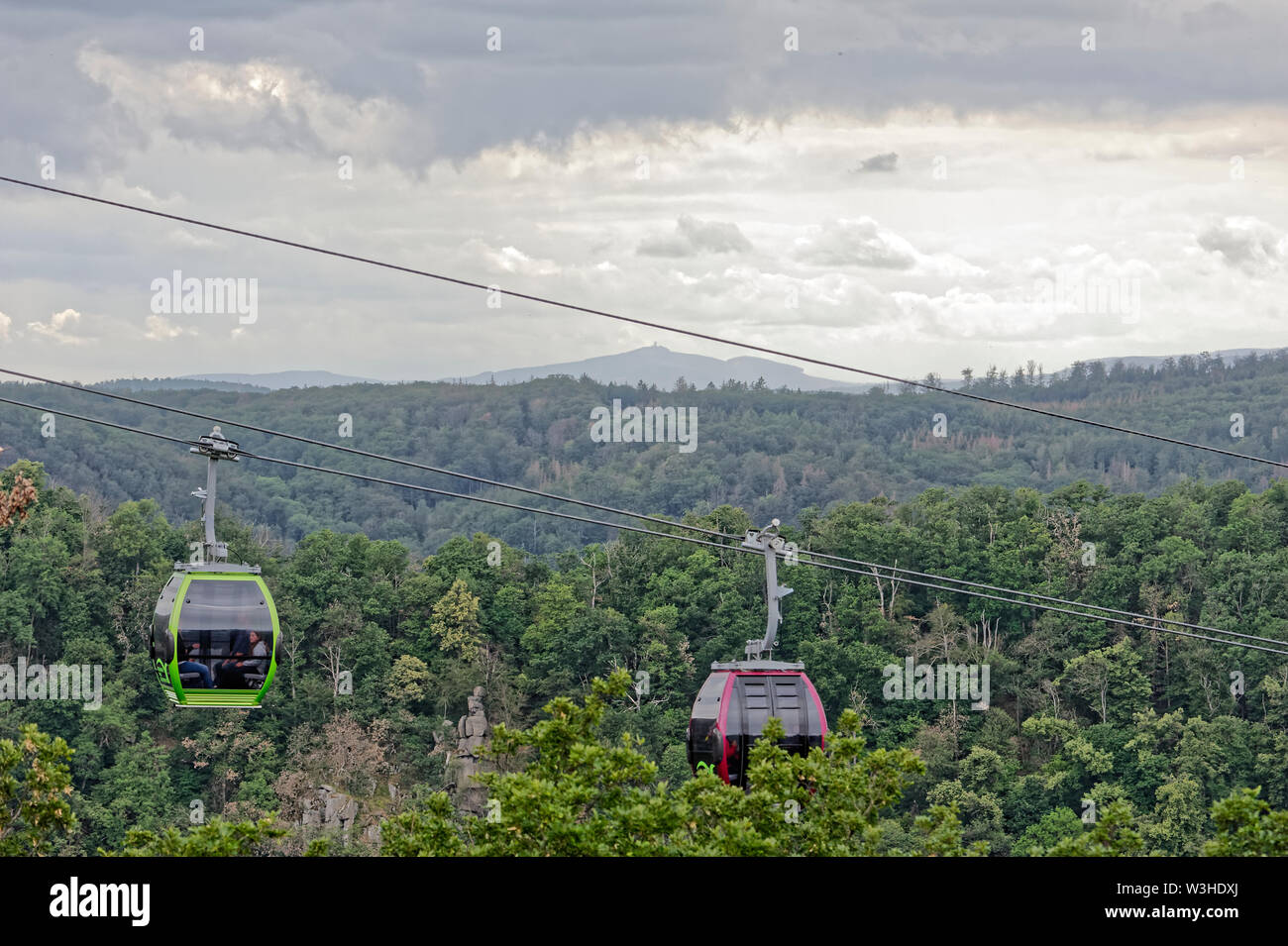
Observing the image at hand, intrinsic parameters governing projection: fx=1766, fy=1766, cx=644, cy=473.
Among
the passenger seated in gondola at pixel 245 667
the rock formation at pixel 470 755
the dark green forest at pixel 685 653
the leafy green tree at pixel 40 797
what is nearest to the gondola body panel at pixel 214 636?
the passenger seated in gondola at pixel 245 667

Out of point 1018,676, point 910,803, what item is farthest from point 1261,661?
point 910,803

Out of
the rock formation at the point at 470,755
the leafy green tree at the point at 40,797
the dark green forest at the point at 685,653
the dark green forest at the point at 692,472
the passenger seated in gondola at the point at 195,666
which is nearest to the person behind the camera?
the leafy green tree at the point at 40,797

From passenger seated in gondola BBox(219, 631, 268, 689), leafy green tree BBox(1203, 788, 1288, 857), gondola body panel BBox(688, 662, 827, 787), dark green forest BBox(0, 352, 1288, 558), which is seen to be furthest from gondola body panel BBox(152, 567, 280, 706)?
dark green forest BBox(0, 352, 1288, 558)

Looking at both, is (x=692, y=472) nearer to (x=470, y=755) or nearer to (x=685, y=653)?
(x=685, y=653)

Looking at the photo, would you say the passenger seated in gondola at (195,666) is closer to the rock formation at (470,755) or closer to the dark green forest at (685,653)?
the dark green forest at (685,653)

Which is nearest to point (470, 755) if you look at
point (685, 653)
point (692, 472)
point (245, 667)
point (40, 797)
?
point (685, 653)

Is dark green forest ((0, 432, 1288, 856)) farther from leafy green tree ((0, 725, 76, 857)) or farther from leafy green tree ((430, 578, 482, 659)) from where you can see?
leafy green tree ((0, 725, 76, 857))
